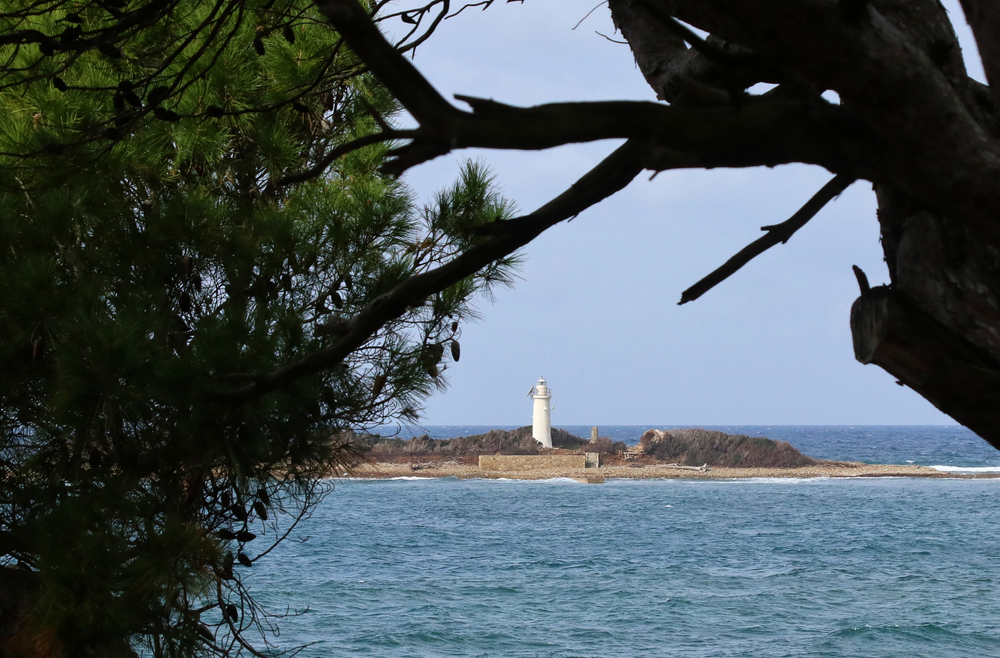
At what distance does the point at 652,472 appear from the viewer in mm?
48719

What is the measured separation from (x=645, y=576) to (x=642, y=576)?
74mm

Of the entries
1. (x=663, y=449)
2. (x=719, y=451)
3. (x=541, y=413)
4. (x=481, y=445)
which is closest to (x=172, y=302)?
(x=541, y=413)

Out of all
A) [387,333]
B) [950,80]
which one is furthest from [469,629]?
[950,80]

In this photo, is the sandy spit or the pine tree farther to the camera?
the sandy spit

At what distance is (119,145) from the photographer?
3.85 metres

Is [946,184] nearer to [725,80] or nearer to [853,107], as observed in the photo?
[853,107]

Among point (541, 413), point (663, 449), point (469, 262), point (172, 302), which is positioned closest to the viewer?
point (469, 262)

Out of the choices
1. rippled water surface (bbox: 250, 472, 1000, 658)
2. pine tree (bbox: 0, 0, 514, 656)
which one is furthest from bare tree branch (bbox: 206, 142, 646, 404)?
rippled water surface (bbox: 250, 472, 1000, 658)

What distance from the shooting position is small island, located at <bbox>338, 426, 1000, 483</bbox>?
47.6 m

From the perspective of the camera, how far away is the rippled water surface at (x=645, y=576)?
14.9 metres

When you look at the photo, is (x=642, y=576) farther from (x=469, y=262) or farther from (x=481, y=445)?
(x=481, y=445)

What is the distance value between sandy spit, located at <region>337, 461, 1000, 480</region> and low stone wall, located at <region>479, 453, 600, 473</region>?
0.91ft

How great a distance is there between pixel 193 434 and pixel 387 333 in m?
1.19

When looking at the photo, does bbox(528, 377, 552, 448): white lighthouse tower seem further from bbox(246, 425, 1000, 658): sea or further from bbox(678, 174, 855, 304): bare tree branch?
bbox(678, 174, 855, 304): bare tree branch
